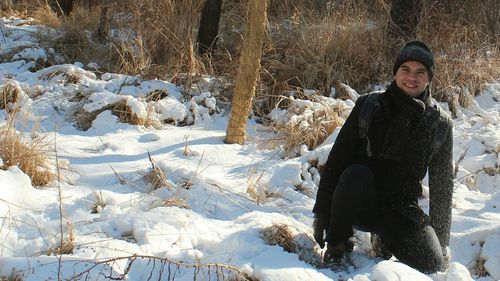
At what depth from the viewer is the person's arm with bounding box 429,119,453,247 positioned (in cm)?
294

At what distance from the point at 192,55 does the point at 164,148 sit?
1.68 metres

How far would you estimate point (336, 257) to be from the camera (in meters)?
2.83

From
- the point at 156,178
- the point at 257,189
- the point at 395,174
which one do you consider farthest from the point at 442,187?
the point at 156,178

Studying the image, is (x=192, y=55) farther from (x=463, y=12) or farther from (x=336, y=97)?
(x=463, y=12)

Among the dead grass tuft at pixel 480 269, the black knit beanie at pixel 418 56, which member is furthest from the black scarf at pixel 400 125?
the dead grass tuft at pixel 480 269

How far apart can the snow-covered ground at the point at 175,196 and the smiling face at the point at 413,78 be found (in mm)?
856

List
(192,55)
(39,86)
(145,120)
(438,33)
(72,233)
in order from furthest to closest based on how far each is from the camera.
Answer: (438,33)
(192,55)
(39,86)
(145,120)
(72,233)

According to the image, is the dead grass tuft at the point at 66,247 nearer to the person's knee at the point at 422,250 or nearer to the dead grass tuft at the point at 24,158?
the dead grass tuft at the point at 24,158

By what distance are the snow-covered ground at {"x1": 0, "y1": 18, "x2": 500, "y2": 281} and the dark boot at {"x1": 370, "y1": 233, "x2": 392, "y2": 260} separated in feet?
0.16

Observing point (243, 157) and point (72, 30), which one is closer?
point (243, 157)

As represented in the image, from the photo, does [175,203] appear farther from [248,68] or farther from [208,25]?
[208,25]

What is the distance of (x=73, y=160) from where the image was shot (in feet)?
12.8

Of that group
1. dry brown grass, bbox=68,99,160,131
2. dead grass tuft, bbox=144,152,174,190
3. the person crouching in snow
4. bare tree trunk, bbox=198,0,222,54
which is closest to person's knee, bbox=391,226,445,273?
the person crouching in snow

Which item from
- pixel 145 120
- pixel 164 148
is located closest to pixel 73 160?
pixel 164 148
